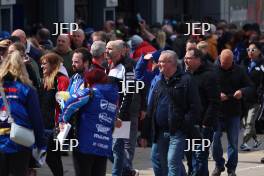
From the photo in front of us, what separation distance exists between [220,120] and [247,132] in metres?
3.16

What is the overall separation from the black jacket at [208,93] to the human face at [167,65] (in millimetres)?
1349

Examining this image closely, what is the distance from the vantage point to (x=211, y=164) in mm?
15008

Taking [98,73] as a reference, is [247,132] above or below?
below

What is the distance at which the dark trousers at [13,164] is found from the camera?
927cm

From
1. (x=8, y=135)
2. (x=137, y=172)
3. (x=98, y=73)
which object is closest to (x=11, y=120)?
(x=8, y=135)

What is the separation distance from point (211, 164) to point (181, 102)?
403 centimetres

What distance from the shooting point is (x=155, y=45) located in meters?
19.0

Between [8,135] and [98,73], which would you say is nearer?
[8,135]

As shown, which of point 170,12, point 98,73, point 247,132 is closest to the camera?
point 98,73

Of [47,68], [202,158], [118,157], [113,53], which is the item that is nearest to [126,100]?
[113,53]

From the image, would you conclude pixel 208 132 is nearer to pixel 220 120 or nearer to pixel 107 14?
pixel 220 120

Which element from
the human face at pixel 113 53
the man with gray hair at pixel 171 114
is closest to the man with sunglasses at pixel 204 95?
the human face at pixel 113 53

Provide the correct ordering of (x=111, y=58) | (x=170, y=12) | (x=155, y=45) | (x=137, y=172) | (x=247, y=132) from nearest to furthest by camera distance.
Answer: (x=111, y=58) < (x=137, y=172) < (x=247, y=132) < (x=155, y=45) < (x=170, y=12)

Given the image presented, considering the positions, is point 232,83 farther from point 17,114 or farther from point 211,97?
point 17,114
